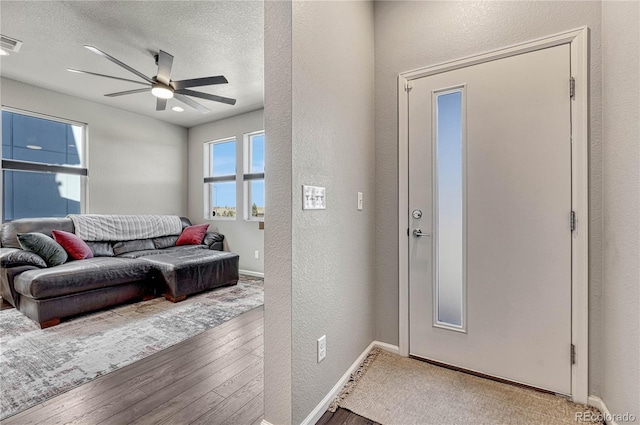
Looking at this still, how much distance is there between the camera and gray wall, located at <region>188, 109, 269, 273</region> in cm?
481

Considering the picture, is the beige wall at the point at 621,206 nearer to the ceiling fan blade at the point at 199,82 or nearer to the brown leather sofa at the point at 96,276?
the ceiling fan blade at the point at 199,82

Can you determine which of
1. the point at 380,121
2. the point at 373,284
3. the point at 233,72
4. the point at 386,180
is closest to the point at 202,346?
the point at 373,284

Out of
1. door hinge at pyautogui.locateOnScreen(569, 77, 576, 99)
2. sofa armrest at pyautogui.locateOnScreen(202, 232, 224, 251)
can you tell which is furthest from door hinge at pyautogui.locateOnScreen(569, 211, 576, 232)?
sofa armrest at pyautogui.locateOnScreen(202, 232, 224, 251)

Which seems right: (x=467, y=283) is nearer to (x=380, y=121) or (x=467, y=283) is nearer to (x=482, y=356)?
(x=482, y=356)

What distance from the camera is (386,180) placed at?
2076mm

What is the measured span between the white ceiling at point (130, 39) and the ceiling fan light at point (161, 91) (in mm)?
400

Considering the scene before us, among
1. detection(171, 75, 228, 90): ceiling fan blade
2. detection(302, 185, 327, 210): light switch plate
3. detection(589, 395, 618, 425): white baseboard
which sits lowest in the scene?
detection(589, 395, 618, 425): white baseboard

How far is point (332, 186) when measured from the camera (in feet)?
5.20

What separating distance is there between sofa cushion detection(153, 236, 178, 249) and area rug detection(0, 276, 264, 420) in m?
1.48

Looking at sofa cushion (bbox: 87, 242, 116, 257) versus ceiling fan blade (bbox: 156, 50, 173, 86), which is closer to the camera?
ceiling fan blade (bbox: 156, 50, 173, 86)

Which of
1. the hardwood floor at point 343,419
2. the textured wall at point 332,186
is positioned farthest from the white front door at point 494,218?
the hardwood floor at point 343,419

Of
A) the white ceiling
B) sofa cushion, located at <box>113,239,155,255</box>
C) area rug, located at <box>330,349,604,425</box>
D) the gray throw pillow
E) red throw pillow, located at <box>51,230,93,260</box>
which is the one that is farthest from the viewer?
sofa cushion, located at <box>113,239,155,255</box>

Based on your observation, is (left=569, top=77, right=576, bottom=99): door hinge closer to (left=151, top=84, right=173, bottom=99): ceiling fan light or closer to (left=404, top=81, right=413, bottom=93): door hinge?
(left=404, top=81, right=413, bottom=93): door hinge

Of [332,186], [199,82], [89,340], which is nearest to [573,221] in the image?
[332,186]
